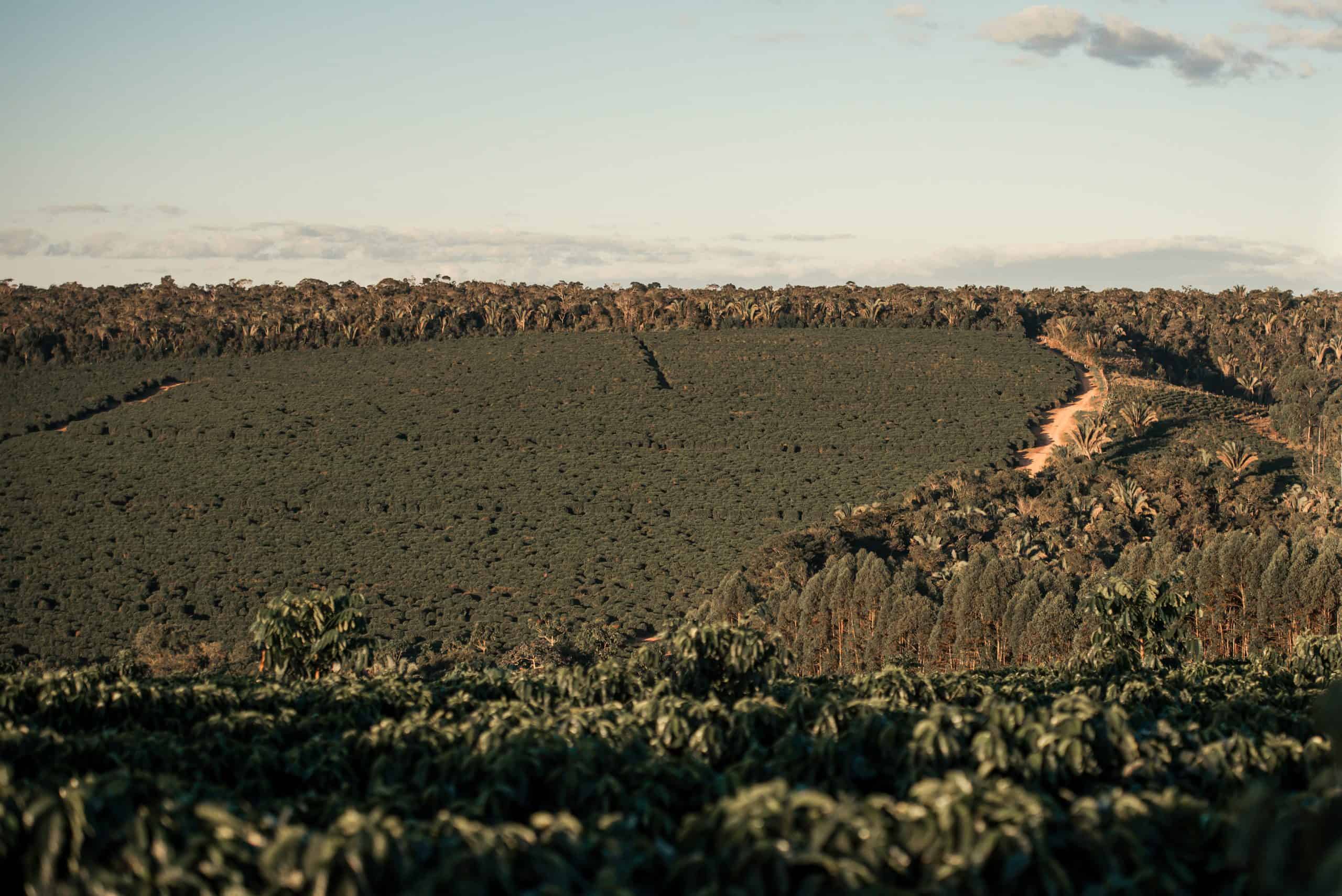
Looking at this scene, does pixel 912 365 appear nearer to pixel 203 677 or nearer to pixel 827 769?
pixel 203 677

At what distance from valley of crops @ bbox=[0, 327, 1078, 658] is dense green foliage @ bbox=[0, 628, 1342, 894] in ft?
124

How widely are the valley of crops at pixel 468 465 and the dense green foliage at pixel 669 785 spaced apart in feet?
124

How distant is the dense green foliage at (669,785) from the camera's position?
9.09 m

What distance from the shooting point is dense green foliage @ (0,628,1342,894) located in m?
9.09

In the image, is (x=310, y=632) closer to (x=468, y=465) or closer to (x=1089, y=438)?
(x=468, y=465)

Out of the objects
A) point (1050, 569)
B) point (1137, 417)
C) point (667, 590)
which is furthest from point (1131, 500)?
point (667, 590)

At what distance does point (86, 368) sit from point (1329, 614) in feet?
362

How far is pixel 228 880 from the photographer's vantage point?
9039mm

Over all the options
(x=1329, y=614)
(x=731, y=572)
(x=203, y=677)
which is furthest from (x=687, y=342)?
(x=203, y=677)

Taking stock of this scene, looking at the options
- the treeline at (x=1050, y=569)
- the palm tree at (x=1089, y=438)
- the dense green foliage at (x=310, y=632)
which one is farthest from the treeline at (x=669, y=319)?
the dense green foliage at (x=310, y=632)

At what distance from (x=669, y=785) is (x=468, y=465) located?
75.9m

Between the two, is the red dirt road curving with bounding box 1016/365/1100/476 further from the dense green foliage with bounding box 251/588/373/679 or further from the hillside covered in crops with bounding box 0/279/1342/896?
the dense green foliage with bounding box 251/588/373/679

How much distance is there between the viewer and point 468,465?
290 ft

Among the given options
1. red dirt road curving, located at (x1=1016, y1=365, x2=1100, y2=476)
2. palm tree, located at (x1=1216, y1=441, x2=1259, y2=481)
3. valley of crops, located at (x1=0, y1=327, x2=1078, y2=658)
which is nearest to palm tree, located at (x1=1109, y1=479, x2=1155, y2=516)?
palm tree, located at (x1=1216, y1=441, x2=1259, y2=481)
